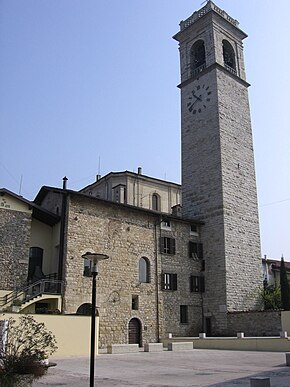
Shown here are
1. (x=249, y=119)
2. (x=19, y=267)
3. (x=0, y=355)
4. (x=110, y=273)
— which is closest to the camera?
(x=0, y=355)

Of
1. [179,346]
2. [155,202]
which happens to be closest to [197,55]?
[155,202]

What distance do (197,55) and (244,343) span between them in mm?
25484

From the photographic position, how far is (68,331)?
19.7 meters

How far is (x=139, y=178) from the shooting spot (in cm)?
4225

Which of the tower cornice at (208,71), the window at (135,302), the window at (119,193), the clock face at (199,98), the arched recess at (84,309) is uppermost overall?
the tower cornice at (208,71)

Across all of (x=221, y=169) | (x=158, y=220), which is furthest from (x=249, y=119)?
(x=158, y=220)

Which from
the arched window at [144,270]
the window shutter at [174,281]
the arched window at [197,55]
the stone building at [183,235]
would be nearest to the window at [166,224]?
the stone building at [183,235]

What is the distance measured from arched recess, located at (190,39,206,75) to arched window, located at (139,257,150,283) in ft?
58.7

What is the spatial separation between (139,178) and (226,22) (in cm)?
1665

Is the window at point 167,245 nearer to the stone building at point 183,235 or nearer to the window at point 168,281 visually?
the stone building at point 183,235

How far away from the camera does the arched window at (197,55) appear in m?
37.0

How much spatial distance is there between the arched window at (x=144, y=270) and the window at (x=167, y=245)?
1.66 metres

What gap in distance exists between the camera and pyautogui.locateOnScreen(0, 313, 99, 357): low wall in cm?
1920

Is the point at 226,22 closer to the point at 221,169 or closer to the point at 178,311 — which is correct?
the point at 221,169
